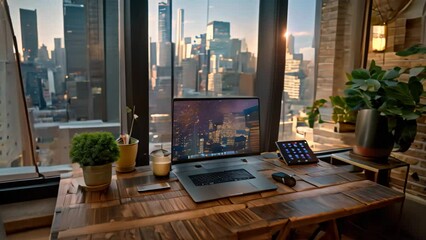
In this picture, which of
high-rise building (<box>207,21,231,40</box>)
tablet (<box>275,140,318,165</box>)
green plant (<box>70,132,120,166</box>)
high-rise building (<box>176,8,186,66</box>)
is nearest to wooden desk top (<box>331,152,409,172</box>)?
tablet (<box>275,140,318,165</box>)

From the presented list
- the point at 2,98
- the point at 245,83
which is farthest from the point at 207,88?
the point at 2,98

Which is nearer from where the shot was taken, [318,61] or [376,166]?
[376,166]

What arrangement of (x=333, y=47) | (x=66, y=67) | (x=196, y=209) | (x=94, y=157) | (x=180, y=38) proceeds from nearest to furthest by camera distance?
1. (x=196, y=209)
2. (x=94, y=157)
3. (x=66, y=67)
4. (x=180, y=38)
5. (x=333, y=47)

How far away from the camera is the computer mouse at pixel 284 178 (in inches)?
58.5

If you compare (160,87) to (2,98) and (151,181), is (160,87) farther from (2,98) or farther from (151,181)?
(2,98)

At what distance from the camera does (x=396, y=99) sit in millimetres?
1905

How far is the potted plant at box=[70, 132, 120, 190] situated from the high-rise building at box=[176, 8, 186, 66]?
2.77 ft

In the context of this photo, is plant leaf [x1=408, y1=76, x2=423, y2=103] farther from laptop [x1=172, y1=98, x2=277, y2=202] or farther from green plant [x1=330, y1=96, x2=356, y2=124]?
laptop [x1=172, y1=98, x2=277, y2=202]

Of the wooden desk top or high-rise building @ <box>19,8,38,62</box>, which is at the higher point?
high-rise building @ <box>19,8,38,62</box>

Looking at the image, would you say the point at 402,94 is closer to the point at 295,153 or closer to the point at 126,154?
the point at 295,153

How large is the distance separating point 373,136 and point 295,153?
1.84ft

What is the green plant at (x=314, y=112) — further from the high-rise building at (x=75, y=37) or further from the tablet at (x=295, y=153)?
the high-rise building at (x=75, y=37)

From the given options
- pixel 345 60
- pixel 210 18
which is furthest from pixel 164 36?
pixel 345 60

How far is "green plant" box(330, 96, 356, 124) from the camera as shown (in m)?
2.43
